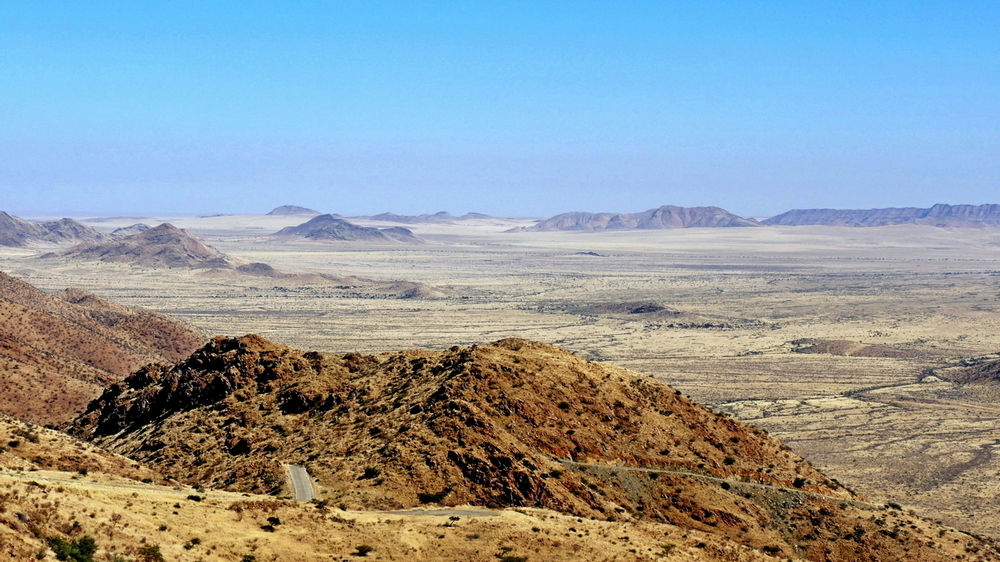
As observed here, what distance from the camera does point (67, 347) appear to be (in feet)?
230

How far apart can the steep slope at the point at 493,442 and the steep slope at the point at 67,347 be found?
→ 35.5 ft

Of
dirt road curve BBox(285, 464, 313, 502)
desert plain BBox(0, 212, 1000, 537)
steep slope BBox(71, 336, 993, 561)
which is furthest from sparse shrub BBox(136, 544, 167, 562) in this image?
desert plain BBox(0, 212, 1000, 537)

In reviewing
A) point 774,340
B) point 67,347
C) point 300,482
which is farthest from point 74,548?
point 774,340

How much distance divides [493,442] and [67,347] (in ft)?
151

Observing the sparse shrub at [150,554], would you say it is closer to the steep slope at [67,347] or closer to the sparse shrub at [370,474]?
the sparse shrub at [370,474]

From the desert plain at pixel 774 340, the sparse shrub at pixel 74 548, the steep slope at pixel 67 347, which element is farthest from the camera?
the desert plain at pixel 774 340

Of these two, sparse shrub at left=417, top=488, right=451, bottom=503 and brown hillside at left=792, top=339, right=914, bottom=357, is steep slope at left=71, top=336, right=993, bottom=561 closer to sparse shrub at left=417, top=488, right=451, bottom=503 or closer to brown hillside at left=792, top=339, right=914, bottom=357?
sparse shrub at left=417, top=488, right=451, bottom=503

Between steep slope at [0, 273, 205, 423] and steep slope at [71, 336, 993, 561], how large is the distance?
10.8 meters

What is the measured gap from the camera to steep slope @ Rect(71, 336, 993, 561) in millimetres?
33938

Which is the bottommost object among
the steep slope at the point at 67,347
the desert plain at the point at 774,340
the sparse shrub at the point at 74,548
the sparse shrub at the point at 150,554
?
the desert plain at the point at 774,340

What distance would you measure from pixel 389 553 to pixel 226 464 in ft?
39.9

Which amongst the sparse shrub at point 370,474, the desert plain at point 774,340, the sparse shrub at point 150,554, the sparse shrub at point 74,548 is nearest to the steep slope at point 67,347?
the desert plain at point 774,340

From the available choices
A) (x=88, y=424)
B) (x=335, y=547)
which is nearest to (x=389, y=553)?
(x=335, y=547)

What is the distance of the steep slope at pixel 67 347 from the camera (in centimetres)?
5497
